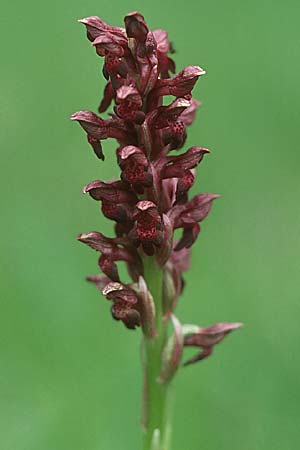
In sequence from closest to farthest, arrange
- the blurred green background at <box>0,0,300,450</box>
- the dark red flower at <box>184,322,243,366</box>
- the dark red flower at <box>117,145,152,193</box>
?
the dark red flower at <box>117,145,152,193</box> → the dark red flower at <box>184,322,243,366</box> → the blurred green background at <box>0,0,300,450</box>

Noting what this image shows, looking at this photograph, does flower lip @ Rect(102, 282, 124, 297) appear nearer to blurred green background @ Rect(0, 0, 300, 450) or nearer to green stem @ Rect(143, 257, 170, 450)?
green stem @ Rect(143, 257, 170, 450)

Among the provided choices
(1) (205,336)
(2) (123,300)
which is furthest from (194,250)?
(2) (123,300)

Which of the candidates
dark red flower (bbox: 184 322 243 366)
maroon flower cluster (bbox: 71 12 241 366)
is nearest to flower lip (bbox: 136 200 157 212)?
maroon flower cluster (bbox: 71 12 241 366)

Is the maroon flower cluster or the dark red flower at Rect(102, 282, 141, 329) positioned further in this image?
the dark red flower at Rect(102, 282, 141, 329)

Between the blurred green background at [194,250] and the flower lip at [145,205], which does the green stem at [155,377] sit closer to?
the flower lip at [145,205]

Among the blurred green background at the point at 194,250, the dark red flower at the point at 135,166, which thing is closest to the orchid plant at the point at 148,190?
the dark red flower at the point at 135,166

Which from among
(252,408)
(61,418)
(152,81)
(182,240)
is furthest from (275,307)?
(152,81)

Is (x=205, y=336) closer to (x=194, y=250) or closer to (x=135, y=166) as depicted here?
(x=135, y=166)
